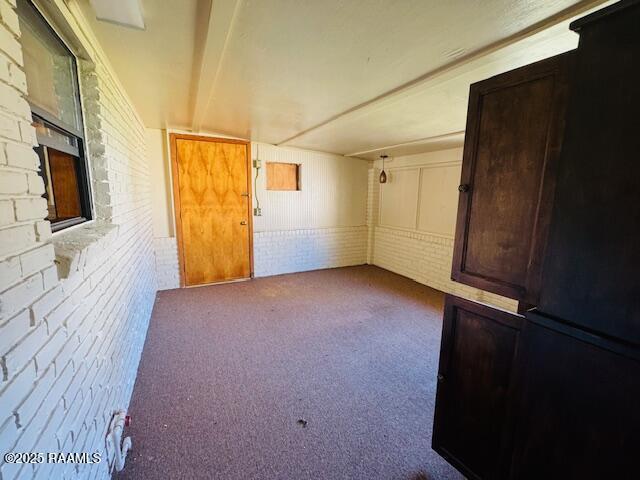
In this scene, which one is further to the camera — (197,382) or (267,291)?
(267,291)

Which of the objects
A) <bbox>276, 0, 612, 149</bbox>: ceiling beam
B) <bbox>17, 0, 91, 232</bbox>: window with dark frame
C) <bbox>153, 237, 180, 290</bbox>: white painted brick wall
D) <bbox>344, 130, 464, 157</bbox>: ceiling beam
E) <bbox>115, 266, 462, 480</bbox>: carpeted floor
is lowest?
<bbox>115, 266, 462, 480</bbox>: carpeted floor

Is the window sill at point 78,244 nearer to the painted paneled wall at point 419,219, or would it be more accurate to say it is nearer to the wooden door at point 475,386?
the wooden door at point 475,386

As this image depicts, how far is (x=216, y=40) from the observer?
1.45m

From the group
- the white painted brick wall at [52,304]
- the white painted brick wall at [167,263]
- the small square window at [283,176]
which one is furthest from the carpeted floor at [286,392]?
the small square window at [283,176]

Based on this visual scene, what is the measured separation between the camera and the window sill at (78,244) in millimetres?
914

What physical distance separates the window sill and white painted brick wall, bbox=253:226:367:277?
10.4 ft

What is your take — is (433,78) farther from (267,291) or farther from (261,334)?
(267,291)

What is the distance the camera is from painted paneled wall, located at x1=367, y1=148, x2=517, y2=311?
13.4ft

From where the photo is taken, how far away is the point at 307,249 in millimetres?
5184

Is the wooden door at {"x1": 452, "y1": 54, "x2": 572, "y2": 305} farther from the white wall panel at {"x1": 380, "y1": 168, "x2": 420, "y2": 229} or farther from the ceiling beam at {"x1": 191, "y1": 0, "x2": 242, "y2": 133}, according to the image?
the white wall panel at {"x1": 380, "y1": 168, "x2": 420, "y2": 229}

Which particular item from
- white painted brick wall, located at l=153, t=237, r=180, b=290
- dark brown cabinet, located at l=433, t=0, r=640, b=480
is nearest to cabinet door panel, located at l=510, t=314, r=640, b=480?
dark brown cabinet, located at l=433, t=0, r=640, b=480

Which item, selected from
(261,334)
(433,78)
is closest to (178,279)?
(261,334)

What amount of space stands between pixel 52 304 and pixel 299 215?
424cm

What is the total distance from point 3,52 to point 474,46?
190 centimetres
